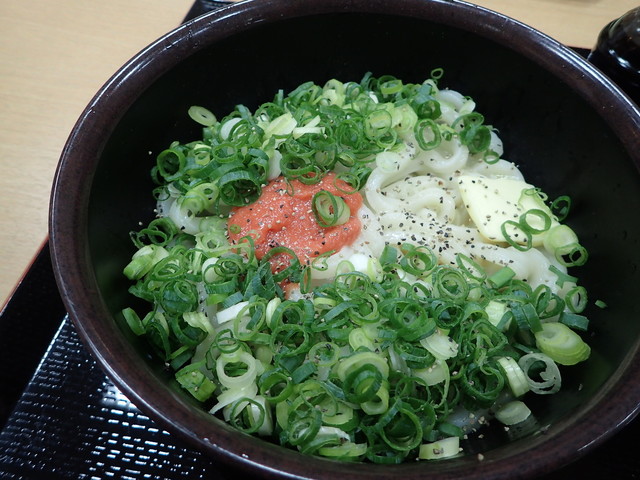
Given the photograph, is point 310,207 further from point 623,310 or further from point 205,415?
point 623,310

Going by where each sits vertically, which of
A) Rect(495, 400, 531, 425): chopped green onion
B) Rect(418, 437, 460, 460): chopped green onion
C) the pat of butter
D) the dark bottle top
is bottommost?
Rect(418, 437, 460, 460): chopped green onion

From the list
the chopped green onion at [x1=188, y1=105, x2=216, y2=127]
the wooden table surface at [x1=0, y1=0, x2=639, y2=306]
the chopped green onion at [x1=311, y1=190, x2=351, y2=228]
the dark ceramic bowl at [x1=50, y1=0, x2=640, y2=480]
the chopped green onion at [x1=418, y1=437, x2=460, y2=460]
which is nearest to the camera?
the dark ceramic bowl at [x1=50, y1=0, x2=640, y2=480]

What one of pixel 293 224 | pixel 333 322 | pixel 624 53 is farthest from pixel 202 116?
pixel 624 53

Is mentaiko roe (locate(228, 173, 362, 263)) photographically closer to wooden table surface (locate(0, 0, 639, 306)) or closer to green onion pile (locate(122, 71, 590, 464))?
green onion pile (locate(122, 71, 590, 464))

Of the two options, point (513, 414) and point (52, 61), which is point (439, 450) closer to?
point (513, 414)

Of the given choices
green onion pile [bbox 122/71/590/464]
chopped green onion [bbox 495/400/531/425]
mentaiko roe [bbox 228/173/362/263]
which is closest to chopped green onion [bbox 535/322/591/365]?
green onion pile [bbox 122/71/590/464]

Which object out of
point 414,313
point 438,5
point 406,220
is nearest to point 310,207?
point 406,220
